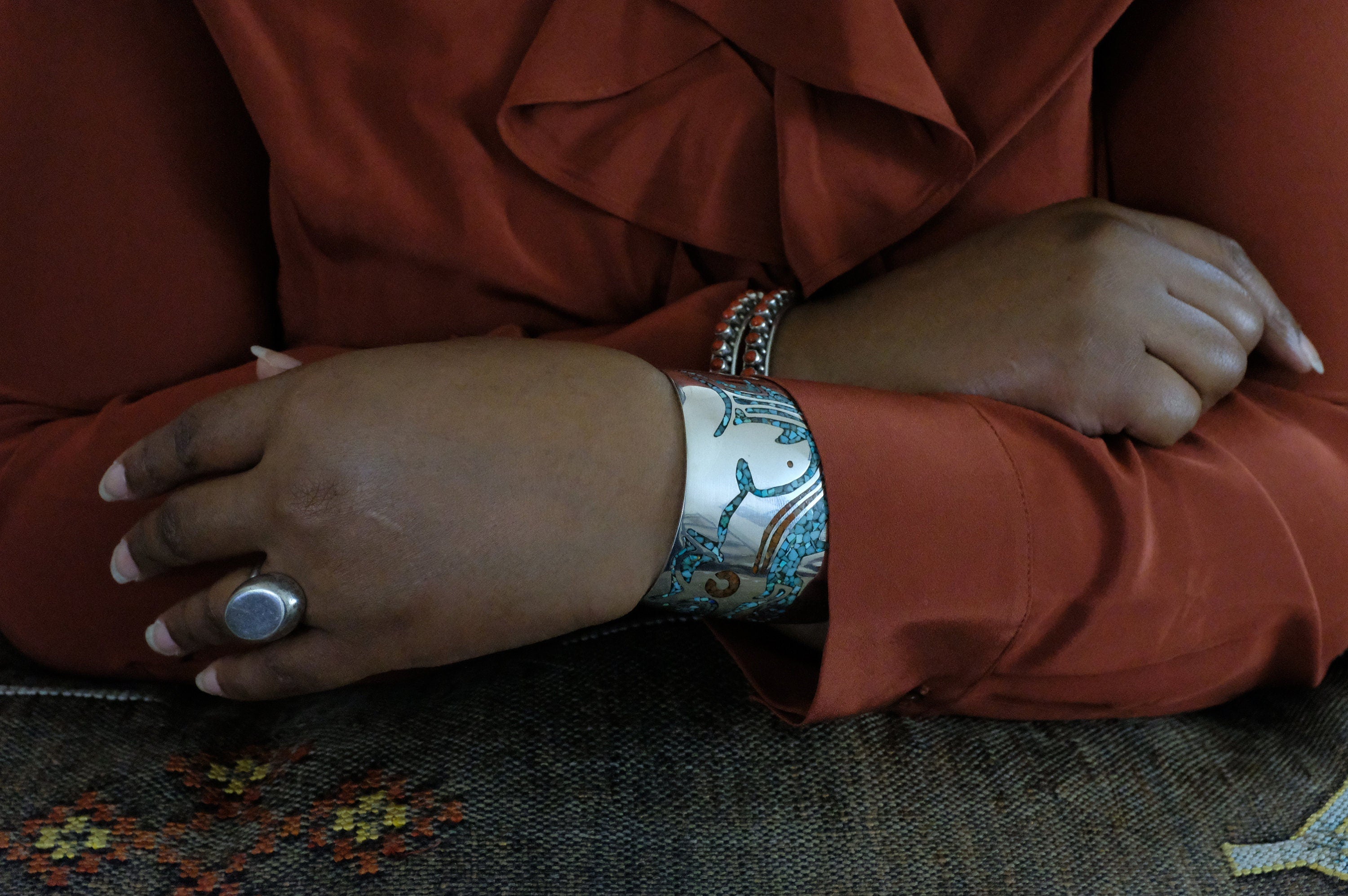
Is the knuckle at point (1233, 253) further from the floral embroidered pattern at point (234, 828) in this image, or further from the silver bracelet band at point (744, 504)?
the floral embroidered pattern at point (234, 828)

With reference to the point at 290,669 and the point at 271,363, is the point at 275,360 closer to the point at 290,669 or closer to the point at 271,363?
the point at 271,363

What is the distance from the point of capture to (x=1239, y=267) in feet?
2.18

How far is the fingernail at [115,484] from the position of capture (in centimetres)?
53

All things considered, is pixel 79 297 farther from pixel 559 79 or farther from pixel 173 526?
pixel 559 79

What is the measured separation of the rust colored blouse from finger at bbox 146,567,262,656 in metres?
0.07

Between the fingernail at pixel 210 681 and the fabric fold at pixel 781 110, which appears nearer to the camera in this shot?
the fingernail at pixel 210 681

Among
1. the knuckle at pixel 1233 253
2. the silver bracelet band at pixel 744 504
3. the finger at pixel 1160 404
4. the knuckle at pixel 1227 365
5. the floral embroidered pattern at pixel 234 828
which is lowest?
the floral embroidered pattern at pixel 234 828

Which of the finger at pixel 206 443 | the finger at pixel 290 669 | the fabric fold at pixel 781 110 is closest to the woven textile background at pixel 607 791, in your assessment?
the finger at pixel 290 669

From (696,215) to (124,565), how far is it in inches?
17.5

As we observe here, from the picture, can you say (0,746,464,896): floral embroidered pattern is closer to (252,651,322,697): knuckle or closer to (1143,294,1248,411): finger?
(252,651,322,697): knuckle

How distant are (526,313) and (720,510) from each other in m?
0.29

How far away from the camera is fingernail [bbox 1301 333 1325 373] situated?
0.67 metres

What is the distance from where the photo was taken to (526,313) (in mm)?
747

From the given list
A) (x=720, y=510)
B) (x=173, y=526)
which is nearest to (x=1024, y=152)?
(x=720, y=510)
